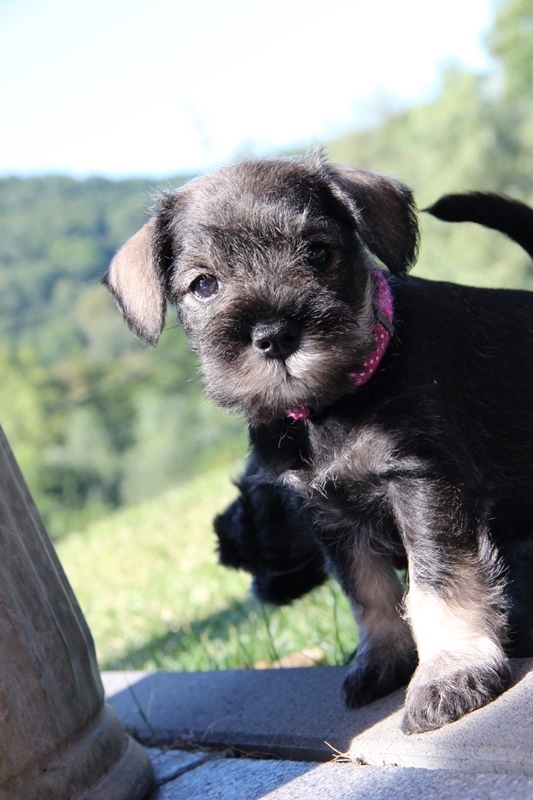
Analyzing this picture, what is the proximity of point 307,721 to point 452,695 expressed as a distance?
519 mm

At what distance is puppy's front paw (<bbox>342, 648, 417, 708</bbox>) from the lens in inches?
100

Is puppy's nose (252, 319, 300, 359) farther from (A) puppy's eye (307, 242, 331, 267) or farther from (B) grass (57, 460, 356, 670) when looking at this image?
(B) grass (57, 460, 356, 670)

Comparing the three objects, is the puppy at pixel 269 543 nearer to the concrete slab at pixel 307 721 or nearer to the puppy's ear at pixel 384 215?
the concrete slab at pixel 307 721

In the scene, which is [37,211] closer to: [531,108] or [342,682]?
[531,108]

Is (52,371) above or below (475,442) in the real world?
above

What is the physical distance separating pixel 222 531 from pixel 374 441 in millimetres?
1111

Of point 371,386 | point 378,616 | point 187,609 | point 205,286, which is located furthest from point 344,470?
point 187,609

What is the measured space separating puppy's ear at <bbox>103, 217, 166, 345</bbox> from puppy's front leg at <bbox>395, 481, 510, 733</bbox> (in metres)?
0.97

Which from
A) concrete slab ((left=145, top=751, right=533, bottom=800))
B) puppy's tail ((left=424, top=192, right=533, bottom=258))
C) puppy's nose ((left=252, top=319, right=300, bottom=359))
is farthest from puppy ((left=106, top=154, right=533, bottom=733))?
Answer: puppy's tail ((left=424, top=192, right=533, bottom=258))

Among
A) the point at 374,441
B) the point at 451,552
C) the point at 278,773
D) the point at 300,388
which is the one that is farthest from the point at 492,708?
the point at 300,388

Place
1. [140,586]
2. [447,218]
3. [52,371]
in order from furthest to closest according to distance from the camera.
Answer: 1. [52,371]
2. [140,586]
3. [447,218]

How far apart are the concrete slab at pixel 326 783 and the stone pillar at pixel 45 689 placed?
0.18 metres

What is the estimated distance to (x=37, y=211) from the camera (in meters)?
19.2

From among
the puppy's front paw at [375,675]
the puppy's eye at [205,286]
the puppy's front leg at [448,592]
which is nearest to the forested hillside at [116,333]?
the puppy's eye at [205,286]
